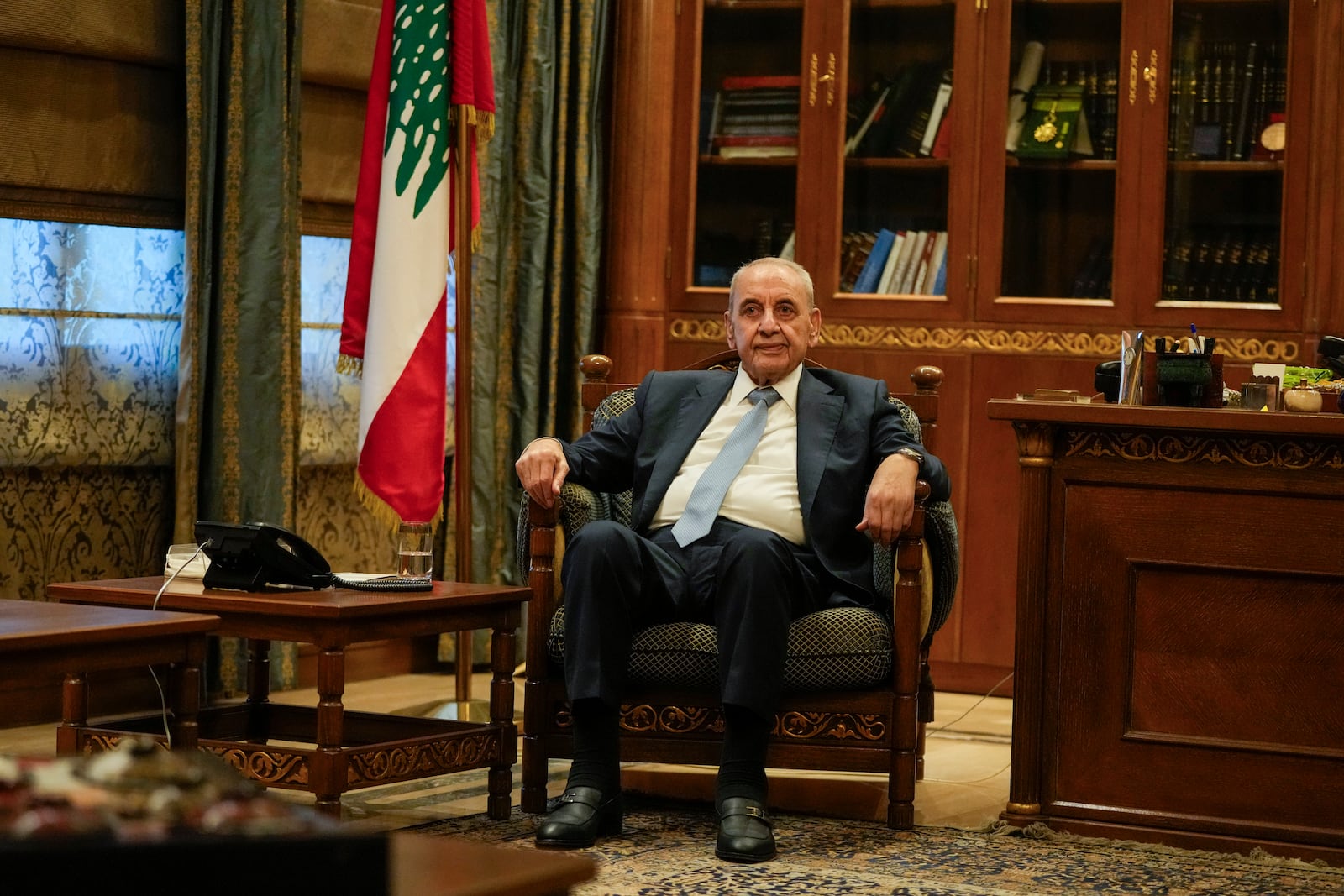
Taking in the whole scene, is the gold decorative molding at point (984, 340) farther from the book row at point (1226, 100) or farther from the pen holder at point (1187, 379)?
the pen holder at point (1187, 379)

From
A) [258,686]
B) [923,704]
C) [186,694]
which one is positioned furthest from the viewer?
[923,704]

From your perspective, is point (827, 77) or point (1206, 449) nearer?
point (1206, 449)

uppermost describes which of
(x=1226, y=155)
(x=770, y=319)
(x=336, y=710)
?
(x=1226, y=155)

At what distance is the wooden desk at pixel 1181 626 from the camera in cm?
290

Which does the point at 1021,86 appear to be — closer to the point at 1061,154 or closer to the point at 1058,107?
the point at 1058,107

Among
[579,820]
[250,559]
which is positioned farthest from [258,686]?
[579,820]

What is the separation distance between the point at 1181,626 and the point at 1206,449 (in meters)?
0.33

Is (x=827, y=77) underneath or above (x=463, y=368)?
above

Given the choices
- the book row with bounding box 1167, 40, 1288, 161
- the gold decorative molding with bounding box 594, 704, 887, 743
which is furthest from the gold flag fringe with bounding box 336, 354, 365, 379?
the book row with bounding box 1167, 40, 1288, 161

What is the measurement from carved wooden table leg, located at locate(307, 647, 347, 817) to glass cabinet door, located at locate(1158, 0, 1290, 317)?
2822 mm

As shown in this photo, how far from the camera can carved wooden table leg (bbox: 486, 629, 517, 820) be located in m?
3.04

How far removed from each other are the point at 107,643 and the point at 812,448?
1.47 m

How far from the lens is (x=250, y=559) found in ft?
9.45

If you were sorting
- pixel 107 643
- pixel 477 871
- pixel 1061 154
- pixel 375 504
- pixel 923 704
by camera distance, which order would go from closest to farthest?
pixel 477 871 → pixel 107 643 → pixel 923 704 → pixel 375 504 → pixel 1061 154
